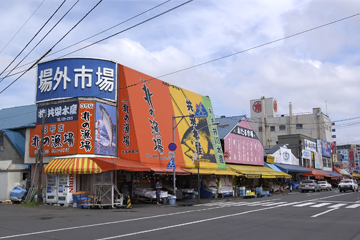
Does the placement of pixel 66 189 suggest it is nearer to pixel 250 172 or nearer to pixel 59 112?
pixel 59 112

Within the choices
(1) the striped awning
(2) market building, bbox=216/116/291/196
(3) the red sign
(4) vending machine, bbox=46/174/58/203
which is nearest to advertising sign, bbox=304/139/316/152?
(2) market building, bbox=216/116/291/196

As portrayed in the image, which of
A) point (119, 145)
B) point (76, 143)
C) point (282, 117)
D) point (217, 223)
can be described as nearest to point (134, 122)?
point (119, 145)

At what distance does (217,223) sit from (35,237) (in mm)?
6628

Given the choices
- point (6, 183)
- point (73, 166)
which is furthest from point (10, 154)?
point (73, 166)

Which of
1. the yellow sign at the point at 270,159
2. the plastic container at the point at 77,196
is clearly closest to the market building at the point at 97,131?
the plastic container at the point at 77,196

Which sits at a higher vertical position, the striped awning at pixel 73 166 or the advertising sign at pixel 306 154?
the advertising sign at pixel 306 154

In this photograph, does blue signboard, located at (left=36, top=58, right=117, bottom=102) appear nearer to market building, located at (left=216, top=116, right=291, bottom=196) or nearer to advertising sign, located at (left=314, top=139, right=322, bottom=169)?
market building, located at (left=216, top=116, right=291, bottom=196)

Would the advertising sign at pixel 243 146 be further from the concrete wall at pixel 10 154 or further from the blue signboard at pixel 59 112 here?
the concrete wall at pixel 10 154

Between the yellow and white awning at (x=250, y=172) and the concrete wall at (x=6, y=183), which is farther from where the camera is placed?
the yellow and white awning at (x=250, y=172)

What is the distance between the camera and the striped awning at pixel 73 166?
2025 cm

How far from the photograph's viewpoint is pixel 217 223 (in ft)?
43.4

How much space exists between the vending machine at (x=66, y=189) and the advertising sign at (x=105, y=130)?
2.31 meters

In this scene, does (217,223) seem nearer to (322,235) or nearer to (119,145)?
(322,235)

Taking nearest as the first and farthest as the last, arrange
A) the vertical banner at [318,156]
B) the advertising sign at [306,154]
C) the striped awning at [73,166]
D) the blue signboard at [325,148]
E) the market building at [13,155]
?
the striped awning at [73,166], the market building at [13,155], the advertising sign at [306,154], the vertical banner at [318,156], the blue signboard at [325,148]
